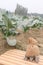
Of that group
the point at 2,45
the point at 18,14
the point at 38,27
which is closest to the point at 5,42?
the point at 2,45

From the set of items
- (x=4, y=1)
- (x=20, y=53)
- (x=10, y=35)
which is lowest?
(x=20, y=53)

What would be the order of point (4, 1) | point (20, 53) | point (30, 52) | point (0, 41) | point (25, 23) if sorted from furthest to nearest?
1. point (4, 1)
2. point (25, 23)
3. point (0, 41)
4. point (20, 53)
5. point (30, 52)

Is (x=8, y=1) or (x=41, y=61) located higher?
(x=8, y=1)

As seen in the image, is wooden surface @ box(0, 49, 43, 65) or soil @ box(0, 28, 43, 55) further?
soil @ box(0, 28, 43, 55)

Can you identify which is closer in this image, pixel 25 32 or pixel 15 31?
pixel 15 31

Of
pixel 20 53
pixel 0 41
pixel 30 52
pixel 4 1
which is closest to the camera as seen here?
pixel 30 52

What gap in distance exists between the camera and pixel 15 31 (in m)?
1.84

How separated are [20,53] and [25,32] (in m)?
0.40

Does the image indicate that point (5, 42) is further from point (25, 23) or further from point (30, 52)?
point (30, 52)

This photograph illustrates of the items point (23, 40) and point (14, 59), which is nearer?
point (14, 59)

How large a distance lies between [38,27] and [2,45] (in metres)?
0.48

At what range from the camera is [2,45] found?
178 centimetres

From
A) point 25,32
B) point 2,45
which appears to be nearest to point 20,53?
point 2,45

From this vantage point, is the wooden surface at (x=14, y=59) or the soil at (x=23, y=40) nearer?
the wooden surface at (x=14, y=59)
